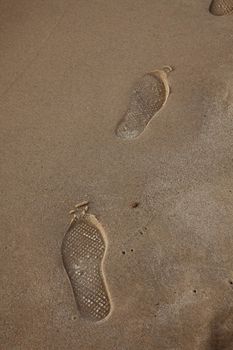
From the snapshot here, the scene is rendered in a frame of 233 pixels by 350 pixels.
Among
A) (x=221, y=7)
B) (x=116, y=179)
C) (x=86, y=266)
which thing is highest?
(x=221, y=7)

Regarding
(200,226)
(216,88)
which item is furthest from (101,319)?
(216,88)

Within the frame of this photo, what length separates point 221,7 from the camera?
2.88 m

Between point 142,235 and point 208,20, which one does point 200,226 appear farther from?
point 208,20

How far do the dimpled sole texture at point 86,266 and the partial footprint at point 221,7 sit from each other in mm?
1602

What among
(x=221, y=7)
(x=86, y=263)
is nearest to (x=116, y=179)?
(x=86, y=263)

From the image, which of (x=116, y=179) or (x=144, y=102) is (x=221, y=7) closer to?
(x=144, y=102)

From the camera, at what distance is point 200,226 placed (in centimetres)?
221

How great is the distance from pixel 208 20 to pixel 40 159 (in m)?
1.38

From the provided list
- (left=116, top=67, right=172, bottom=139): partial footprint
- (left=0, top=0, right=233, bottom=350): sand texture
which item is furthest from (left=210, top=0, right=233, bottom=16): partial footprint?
(left=116, top=67, right=172, bottom=139): partial footprint

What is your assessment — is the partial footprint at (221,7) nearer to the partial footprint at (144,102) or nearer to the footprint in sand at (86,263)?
Result: the partial footprint at (144,102)

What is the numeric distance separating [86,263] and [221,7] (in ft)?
6.03

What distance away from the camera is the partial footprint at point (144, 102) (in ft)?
8.28

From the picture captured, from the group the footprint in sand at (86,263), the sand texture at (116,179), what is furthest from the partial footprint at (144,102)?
the footprint in sand at (86,263)

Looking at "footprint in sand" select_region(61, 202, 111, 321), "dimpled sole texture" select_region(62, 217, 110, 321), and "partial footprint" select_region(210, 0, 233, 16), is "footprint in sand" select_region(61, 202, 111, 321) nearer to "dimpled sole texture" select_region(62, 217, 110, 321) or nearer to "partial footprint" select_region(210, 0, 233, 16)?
"dimpled sole texture" select_region(62, 217, 110, 321)
